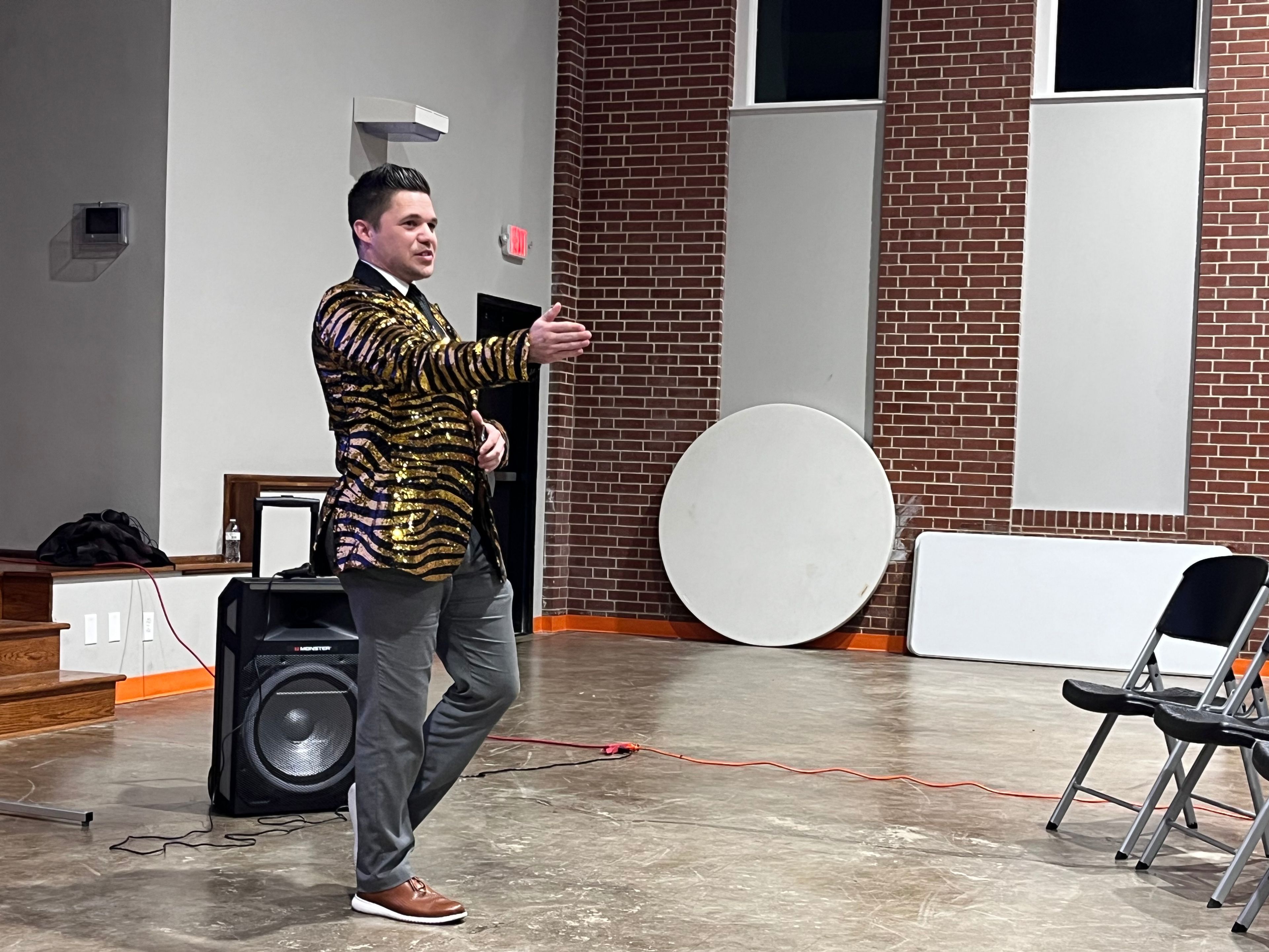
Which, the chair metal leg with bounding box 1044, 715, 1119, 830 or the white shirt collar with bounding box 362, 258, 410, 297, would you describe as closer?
the white shirt collar with bounding box 362, 258, 410, 297

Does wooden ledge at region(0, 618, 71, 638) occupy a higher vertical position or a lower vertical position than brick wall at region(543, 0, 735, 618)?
lower

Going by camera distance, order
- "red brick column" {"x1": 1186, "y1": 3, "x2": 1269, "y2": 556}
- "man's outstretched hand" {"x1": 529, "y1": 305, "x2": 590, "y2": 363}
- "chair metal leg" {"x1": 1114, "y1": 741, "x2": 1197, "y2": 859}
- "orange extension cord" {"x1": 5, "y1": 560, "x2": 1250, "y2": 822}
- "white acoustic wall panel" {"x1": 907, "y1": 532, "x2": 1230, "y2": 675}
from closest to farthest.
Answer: "man's outstretched hand" {"x1": 529, "y1": 305, "x2": 590, "y2": 363}, "chair metal leg" {"x1": 1114, "y1": 741, "x2": 1197, "y2": 859}, "orange extension cord" {"x1": 5, "y1": 560, "x2": 1250, "y2": 822}, "white acoustic wall panel" {"x1": 907, "y1": 532, "x2": 1230, "y2": 675}, "red brick column" {"x1": 1186, "y1": 3, "x2": 1269, "y2": 556}

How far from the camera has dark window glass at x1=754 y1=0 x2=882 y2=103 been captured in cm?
907

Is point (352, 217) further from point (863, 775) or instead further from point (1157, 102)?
point (1157, 102)

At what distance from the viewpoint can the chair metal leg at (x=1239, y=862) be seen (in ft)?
10.9

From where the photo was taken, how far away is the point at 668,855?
3.70 m

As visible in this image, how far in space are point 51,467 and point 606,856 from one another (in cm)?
367

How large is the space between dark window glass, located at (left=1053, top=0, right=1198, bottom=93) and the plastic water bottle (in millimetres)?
5492

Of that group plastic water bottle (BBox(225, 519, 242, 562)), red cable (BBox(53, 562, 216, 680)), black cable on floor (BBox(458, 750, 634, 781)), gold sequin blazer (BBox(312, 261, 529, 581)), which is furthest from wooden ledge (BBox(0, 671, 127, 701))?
gold sequin blazer (BBox(312, 261, 529, 581))

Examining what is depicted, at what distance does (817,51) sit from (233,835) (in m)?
6.89

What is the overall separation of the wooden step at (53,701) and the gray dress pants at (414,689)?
246 cm

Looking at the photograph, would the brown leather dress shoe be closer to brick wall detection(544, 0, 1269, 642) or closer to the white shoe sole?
the white shoe sole

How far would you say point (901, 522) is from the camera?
28.6ft

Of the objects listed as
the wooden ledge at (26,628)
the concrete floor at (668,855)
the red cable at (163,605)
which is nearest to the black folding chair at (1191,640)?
the concrete floor at (668,855)
